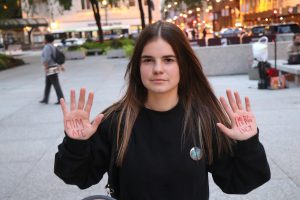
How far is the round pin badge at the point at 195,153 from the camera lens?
223cm

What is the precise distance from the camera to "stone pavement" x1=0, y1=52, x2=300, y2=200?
548cm

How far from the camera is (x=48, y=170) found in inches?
253

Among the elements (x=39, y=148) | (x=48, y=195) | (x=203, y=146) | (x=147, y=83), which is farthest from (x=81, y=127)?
(x=39, y=148)

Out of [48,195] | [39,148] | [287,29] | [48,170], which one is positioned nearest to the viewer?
[48,195]

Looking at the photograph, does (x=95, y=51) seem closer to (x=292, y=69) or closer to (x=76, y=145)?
(x=292, y=69)

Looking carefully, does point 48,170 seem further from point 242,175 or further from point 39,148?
point 242,175

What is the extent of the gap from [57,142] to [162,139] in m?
6.05

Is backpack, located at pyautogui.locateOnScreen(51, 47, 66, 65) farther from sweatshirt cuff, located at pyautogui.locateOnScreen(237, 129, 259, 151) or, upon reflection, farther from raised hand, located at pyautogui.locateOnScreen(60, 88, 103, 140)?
sweatshirt cuff, located at pyautogui.locateOnScreen(237, 129, 259, 151)

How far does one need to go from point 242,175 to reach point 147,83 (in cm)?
62

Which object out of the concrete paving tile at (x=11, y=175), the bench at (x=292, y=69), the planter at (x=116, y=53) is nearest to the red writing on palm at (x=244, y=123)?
the concrete paving tile at (x=11, y=175)

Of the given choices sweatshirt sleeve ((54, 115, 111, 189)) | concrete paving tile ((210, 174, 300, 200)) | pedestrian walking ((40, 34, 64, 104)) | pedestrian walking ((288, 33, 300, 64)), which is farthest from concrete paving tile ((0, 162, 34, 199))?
pedestrian walking ((288, 33, 300, 64))

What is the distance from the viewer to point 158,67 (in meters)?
2.25

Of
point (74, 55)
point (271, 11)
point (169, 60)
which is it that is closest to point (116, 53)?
point (74, 55)

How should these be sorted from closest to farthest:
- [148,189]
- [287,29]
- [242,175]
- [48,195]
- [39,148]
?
[148,189]
[242,175]
[48,195]
[39,148]
[287,29]
